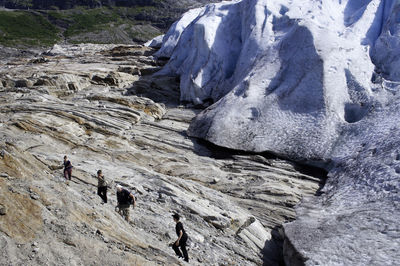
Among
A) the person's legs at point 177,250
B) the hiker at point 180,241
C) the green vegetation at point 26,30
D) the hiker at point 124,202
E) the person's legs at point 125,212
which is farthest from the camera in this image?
the green vegetation at point 26,30

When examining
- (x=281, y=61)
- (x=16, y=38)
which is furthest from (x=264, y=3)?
(x=16, y=38)

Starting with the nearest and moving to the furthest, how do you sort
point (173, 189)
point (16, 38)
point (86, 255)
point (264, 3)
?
point (86, 255), point (173, 189), point (264, 3), point (16, 38)

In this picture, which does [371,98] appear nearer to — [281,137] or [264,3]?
[281,137]

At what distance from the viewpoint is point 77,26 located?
16312 centimetres

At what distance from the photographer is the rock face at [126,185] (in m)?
11.5

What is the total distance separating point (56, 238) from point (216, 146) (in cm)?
1298

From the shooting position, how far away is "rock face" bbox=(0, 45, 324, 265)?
11492 millimetres

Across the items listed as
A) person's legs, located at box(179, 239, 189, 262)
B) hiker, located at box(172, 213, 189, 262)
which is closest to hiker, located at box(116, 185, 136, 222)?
hiker, located at box(172, 213, 189, 262)

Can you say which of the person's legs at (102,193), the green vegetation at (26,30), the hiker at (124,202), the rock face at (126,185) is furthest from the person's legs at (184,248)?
the green vegetation at (26,30)

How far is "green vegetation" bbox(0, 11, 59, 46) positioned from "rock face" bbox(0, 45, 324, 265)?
372 ft

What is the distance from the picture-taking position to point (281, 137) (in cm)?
2144

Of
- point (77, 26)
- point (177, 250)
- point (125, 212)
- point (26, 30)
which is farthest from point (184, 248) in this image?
point (77, 26)

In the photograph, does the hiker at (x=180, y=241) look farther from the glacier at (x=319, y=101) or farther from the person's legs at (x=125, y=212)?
the glacier at (x=319, y=101)

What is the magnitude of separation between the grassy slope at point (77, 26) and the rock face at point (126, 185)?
115577 mm
